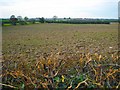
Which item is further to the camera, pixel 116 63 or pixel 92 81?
pixel 116 63

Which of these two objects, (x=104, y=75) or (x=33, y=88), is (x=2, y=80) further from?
(x=104, y=75)

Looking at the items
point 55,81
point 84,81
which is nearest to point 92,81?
point 84,81

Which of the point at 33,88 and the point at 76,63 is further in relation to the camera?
the point at 76,63

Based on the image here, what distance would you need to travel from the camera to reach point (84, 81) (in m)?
0.93

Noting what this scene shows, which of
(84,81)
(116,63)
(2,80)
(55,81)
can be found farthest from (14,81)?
(116,63)

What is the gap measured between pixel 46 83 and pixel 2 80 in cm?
18

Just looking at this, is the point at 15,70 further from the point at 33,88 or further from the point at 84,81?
the point at 84,81

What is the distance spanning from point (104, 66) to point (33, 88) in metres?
0.30

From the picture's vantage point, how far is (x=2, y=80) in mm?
980

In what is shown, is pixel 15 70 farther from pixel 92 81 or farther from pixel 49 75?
pixel 92 81

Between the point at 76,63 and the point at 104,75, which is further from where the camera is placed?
the point at 76,63

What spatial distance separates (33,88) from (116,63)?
0.37 meters

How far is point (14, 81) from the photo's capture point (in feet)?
3.21

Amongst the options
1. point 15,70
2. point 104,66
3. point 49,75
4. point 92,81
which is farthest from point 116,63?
point 15,70
